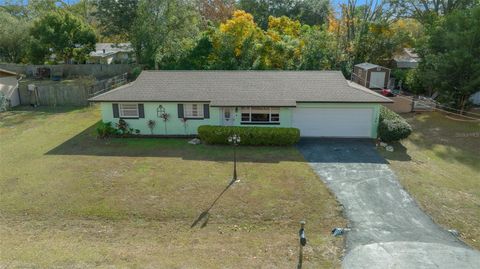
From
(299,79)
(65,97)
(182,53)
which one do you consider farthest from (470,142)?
(65,97)

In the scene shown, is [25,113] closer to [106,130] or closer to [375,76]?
[106,130]

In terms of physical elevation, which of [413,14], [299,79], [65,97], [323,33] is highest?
[413,14]

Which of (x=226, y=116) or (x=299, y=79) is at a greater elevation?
(x=299, y=79)

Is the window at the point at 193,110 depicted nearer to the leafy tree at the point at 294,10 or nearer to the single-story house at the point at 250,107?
the single-story house at the point at 250,107

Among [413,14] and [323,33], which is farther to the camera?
[413,14]

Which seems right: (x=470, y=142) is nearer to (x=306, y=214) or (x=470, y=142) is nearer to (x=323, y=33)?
(x=306, y=214)

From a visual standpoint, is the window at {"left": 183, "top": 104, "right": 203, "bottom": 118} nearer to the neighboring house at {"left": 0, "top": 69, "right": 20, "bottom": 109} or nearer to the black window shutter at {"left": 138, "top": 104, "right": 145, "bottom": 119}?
the black window shutter at {"left": 138, "top": 104, "right": 145, "bottom": 119}

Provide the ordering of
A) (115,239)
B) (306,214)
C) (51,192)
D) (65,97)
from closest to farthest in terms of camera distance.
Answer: (115,239) < (306,214) < (51,192) < (65,97)

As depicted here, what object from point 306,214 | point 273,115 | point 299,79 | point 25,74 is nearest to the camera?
point 306,214

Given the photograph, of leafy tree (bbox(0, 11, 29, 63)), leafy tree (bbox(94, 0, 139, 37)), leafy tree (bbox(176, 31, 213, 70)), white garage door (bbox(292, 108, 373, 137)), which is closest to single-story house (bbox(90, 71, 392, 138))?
white garage door (bbox(292, 108, 373, 137))
